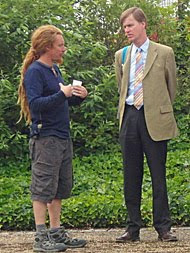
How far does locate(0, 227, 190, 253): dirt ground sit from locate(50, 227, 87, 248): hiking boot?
63 millimetres

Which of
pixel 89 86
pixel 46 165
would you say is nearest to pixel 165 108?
pixel 46 165

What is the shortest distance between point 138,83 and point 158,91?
196 mm

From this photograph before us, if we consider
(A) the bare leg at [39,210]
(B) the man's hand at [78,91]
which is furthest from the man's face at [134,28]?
(A) the bare leg at [39,210]

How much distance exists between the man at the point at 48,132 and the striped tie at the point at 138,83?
1.71 ft

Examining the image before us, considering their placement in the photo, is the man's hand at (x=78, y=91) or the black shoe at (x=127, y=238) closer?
the man's hand at (x=78, y=91)

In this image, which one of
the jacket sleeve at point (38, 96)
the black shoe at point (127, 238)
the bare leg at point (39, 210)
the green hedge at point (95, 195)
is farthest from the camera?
the green hedge at point (95, 195)

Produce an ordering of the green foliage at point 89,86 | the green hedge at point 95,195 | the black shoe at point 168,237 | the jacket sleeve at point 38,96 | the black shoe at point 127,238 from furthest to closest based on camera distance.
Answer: the green foliage at point 89,86 → the green hedge at point 95,195 → the black shoe at point 127,238 → the black shoe at point 168,237 → the jacket sleeve at point 38,96

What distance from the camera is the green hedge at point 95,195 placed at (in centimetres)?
724

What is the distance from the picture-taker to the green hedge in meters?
7.24

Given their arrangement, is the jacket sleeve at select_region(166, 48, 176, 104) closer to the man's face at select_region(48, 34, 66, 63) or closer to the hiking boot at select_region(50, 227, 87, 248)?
the man's face at select_region(48, 34, 66, 63)

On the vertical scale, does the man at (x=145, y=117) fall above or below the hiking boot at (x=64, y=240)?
above

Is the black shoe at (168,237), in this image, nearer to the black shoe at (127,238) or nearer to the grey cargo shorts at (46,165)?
Result: the black shoe at (127,238)

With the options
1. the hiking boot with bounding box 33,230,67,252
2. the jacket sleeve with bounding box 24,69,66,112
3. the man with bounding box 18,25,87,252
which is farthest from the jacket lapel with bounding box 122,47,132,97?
the hiking boot with bounding box 33,230,67,252

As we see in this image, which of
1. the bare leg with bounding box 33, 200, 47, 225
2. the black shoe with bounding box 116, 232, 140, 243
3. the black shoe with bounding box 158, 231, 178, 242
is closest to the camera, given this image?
the bare leg with bounding box 33, 200, 47, 225
